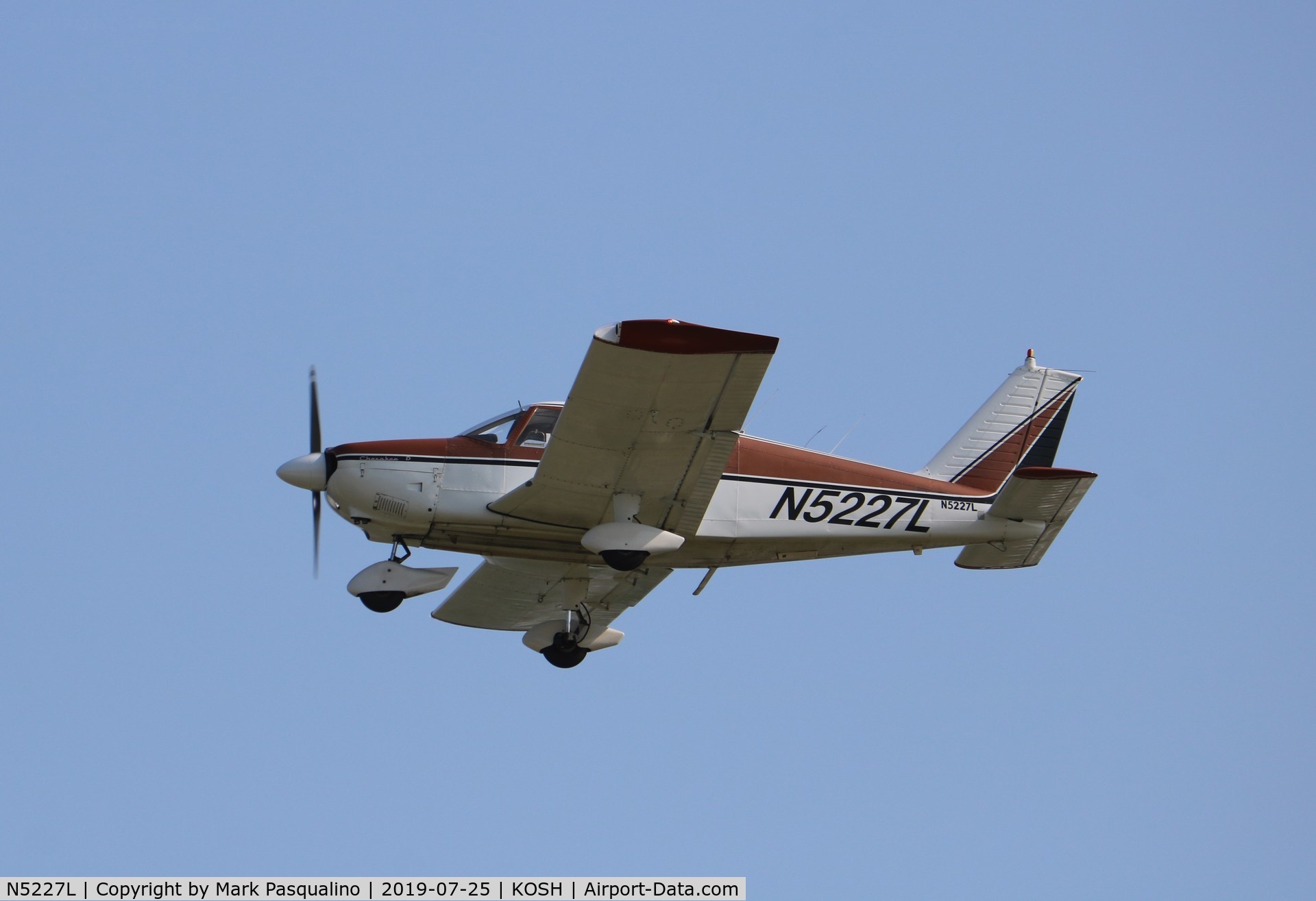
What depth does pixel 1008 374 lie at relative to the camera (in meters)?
19.0

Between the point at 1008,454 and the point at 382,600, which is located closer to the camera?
the point at 382,600

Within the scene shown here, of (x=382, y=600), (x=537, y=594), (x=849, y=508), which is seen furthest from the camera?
(x=537, y=594)

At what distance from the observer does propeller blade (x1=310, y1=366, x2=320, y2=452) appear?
52.7 ft

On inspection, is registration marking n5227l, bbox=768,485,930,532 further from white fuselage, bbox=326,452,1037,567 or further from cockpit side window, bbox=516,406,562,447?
cockpit side window, bbox=516,406,562,447

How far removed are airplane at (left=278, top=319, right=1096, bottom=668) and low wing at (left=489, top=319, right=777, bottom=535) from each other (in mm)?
16

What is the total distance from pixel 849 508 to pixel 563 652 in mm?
3844

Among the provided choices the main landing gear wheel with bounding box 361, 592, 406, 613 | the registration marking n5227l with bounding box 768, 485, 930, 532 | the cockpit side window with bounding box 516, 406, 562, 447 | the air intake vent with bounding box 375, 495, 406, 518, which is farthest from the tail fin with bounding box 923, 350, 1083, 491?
the main landing gear wheel with bounding box 361, 592, 406, 613

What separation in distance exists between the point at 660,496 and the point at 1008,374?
19.0 feet

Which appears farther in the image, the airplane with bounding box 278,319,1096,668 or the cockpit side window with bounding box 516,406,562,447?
the cockpit side window with bounding box 516,406,562,447

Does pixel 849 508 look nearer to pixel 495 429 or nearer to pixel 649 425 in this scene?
pixel 649 425

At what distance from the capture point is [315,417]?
16.2 m

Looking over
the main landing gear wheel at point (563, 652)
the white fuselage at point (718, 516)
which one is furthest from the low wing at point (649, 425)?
the main landing gear wheel at point (563, 652)

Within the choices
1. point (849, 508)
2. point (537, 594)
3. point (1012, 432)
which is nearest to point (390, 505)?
point (537, 594)

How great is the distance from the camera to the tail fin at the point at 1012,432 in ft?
59.3
